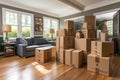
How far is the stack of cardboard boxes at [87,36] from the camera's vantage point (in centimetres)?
334

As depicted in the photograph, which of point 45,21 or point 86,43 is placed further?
point 45,21

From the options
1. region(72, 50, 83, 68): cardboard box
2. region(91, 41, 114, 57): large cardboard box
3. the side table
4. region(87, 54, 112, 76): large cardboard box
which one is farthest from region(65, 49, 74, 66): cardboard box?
the side table

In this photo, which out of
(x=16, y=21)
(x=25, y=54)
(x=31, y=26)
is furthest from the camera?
(x=31, y=26)

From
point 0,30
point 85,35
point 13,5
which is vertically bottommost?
point 85,35

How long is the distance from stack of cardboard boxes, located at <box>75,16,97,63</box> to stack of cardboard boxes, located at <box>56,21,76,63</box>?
0.32m

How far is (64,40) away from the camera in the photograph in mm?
3459

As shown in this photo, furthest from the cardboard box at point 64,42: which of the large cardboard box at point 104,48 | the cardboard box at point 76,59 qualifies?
the large cardboard box at point 104,48

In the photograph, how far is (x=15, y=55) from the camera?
4.67m

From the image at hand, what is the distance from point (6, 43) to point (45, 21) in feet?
10.9

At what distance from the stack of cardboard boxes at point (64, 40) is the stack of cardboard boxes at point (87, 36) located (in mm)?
318

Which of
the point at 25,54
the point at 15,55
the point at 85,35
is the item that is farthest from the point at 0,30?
the point at 85,35

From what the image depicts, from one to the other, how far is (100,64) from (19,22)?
4.65m

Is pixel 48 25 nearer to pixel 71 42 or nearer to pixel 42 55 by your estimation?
pixel 71 42

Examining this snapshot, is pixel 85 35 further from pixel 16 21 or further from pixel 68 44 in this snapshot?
pixel 16 21
